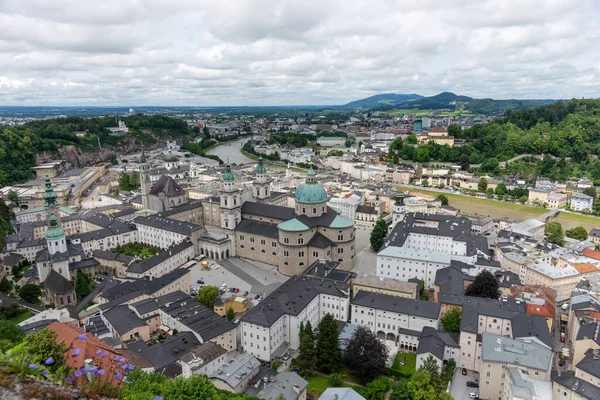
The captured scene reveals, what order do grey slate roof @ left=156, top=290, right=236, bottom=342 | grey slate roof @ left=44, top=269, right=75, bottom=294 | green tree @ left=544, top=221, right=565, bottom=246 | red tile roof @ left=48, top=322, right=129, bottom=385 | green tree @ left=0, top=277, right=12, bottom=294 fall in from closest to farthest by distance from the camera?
red tile roof @ left=48, top=322, right=129, bottom=385
grey slate roof @ left=156, top=290, right=236, bottom=342
grey slate roof @ left=44, top=269, right=75, bottom=294
green tree @ left=0, top=277, right=12, bottom=294
green tree @ left=544, top=221, right=565, bottom=246

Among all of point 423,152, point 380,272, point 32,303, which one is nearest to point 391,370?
point 380,272

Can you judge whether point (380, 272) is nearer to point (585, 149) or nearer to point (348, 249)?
point (348, 249)

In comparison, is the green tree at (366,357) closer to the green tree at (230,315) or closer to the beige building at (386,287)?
the beige building at (386,287)

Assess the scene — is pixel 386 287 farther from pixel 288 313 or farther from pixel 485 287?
pixel 288 313

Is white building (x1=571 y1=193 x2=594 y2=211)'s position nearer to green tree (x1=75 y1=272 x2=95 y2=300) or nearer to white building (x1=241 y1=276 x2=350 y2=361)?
white building (x1=241 y1=276 x2=350 y2=361)

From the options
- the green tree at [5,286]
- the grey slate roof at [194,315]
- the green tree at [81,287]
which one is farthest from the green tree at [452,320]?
the green tree at [5,286]

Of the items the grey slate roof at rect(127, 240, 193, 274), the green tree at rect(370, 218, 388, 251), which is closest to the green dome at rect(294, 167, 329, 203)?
the green tree at rect(370, 218, 388, 251)

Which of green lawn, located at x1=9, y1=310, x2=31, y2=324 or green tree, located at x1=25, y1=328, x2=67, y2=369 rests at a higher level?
green tree, located at x1=25, y1=328, x2=67, y2=369
